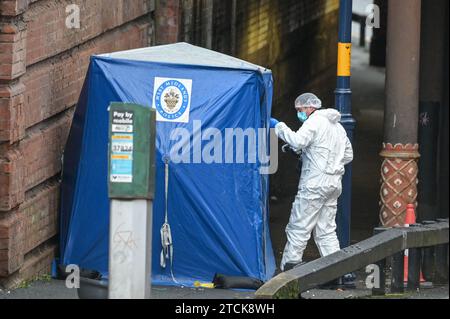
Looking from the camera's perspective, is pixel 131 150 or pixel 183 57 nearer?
pixel 131 150

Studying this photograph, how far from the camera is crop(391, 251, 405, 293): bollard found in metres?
11.2

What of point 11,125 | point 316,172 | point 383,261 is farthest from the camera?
point 316,172

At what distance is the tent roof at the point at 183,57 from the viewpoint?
38.6 ft

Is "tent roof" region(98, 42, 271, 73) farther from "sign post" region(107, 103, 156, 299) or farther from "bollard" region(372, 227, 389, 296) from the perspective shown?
"sign post" region(107, 103, 156, 299)

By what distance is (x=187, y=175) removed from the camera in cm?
1155

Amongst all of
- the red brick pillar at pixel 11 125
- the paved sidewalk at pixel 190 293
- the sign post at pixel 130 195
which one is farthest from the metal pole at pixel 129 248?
the red brick pillar at pixel 11 125

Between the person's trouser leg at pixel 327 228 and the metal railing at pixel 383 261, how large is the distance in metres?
0.92

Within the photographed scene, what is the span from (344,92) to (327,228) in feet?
4.27

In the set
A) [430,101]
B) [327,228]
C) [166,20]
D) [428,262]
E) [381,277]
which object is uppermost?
[166,20]

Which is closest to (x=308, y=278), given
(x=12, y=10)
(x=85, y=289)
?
(x=85, y=289)

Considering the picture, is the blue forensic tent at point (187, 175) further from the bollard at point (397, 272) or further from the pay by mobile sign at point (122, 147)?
the pay by mobile sign at point (122, 147)

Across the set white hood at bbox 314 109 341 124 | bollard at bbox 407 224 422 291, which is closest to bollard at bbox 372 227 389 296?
bollard at bbox 407 224 422 291

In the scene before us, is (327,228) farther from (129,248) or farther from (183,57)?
(129,248)

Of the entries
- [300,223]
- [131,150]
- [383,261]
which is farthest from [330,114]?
[131,150]
